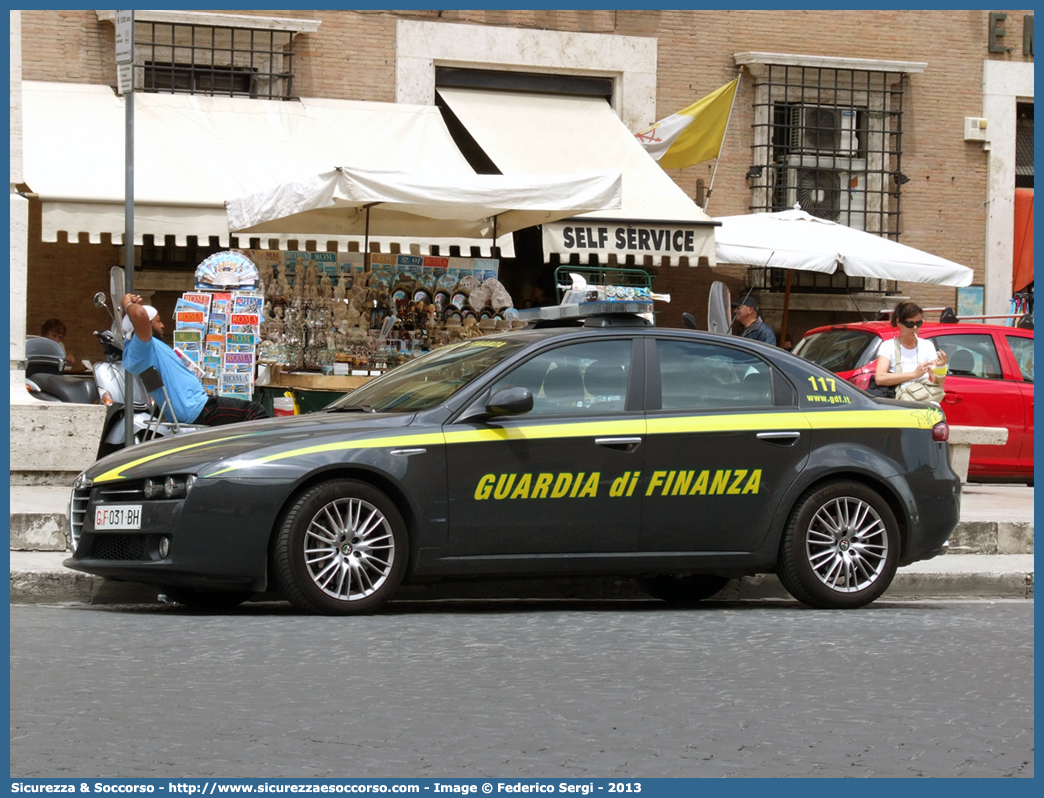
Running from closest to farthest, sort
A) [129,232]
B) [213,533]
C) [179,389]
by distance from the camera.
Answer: [213,533], [129,232], [179,389]

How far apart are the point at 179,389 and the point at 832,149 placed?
39.6 ft

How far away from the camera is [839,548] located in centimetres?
842

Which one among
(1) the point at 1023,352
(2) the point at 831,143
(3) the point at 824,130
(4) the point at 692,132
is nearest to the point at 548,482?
(1) the point at 1023,352

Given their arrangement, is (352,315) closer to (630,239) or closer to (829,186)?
(630,239)

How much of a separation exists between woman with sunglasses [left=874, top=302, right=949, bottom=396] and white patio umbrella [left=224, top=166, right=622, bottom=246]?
2789 millimetres

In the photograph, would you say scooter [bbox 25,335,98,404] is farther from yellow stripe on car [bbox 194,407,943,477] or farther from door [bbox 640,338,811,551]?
door [bbox 640,338,811,551]

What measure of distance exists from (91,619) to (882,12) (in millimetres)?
15980

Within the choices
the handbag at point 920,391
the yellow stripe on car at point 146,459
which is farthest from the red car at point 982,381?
the yellow stripe on car at point 146,459

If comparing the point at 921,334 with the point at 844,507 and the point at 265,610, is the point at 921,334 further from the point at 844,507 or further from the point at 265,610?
the point at 265,610

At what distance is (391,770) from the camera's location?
4.68 metres

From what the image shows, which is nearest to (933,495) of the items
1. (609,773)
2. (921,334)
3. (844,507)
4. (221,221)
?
(844,507)

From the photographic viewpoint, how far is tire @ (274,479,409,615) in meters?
7.48

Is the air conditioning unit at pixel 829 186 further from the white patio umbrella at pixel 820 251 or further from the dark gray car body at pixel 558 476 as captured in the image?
the dark gray car body at pixel 558 476

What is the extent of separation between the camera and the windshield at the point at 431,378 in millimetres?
8078
